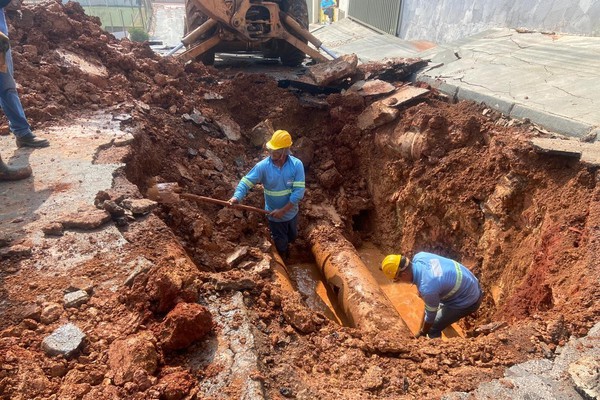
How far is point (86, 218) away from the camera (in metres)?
3.29

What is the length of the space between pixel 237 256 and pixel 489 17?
7628mm

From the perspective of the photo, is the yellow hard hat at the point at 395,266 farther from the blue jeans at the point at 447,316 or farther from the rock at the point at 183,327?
the rock at the point at 183,327

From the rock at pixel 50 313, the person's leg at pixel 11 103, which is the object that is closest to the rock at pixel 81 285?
the rock at pixel 50 313

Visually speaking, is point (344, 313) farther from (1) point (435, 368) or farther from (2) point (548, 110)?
(2) point (548, 110)

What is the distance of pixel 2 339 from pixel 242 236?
2.68m

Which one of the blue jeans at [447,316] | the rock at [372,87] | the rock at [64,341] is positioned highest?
the rock at [372,87]

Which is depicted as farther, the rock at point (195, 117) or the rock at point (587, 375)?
the rock at point (195, 117)

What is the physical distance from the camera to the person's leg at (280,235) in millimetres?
4980

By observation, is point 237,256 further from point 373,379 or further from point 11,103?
point 11,103

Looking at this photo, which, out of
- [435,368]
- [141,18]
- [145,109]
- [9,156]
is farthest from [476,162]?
[141,18]

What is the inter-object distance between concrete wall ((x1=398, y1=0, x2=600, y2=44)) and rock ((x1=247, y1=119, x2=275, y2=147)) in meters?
5.23

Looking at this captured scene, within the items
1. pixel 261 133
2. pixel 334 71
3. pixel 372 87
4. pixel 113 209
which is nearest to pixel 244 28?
pixel 334 71

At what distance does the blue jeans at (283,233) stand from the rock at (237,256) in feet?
2.78

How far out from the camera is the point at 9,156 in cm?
427
